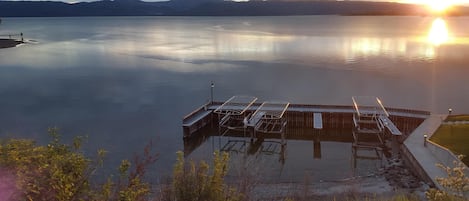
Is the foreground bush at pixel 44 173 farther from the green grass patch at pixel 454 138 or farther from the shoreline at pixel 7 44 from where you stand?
the shoreline at pixel 7 44

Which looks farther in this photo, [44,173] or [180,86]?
[180,86]

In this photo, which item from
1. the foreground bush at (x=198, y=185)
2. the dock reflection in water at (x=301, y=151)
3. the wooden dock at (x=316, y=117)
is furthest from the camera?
the wooden dock at (x=316, y=117)

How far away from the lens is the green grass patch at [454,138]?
16.7 m

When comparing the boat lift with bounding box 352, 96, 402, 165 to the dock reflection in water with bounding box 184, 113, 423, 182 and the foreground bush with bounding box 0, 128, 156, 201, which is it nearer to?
the dock reflection in water with bounding box 184, 113, 423, 182

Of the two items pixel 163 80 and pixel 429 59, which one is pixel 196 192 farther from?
pixel 429 59

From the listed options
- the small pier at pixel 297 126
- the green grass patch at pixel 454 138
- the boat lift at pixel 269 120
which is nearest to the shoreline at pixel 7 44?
the small pier at pixel 297 126

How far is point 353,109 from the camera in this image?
26078mm

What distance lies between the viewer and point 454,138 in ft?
60.2

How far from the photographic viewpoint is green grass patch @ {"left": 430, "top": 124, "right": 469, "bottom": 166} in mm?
16692

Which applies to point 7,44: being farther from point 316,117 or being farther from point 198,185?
point 198,185

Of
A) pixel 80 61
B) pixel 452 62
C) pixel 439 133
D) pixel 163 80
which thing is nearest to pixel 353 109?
pixel 439 133

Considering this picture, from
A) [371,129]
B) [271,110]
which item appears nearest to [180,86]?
[271,110]

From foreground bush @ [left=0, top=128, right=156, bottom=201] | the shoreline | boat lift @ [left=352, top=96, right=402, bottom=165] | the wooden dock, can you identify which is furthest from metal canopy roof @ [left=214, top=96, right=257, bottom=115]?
the shoreline

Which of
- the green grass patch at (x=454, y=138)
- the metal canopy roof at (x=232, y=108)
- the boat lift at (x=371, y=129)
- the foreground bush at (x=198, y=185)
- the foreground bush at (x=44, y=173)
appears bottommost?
the boat lift at (x=371, y=129)
